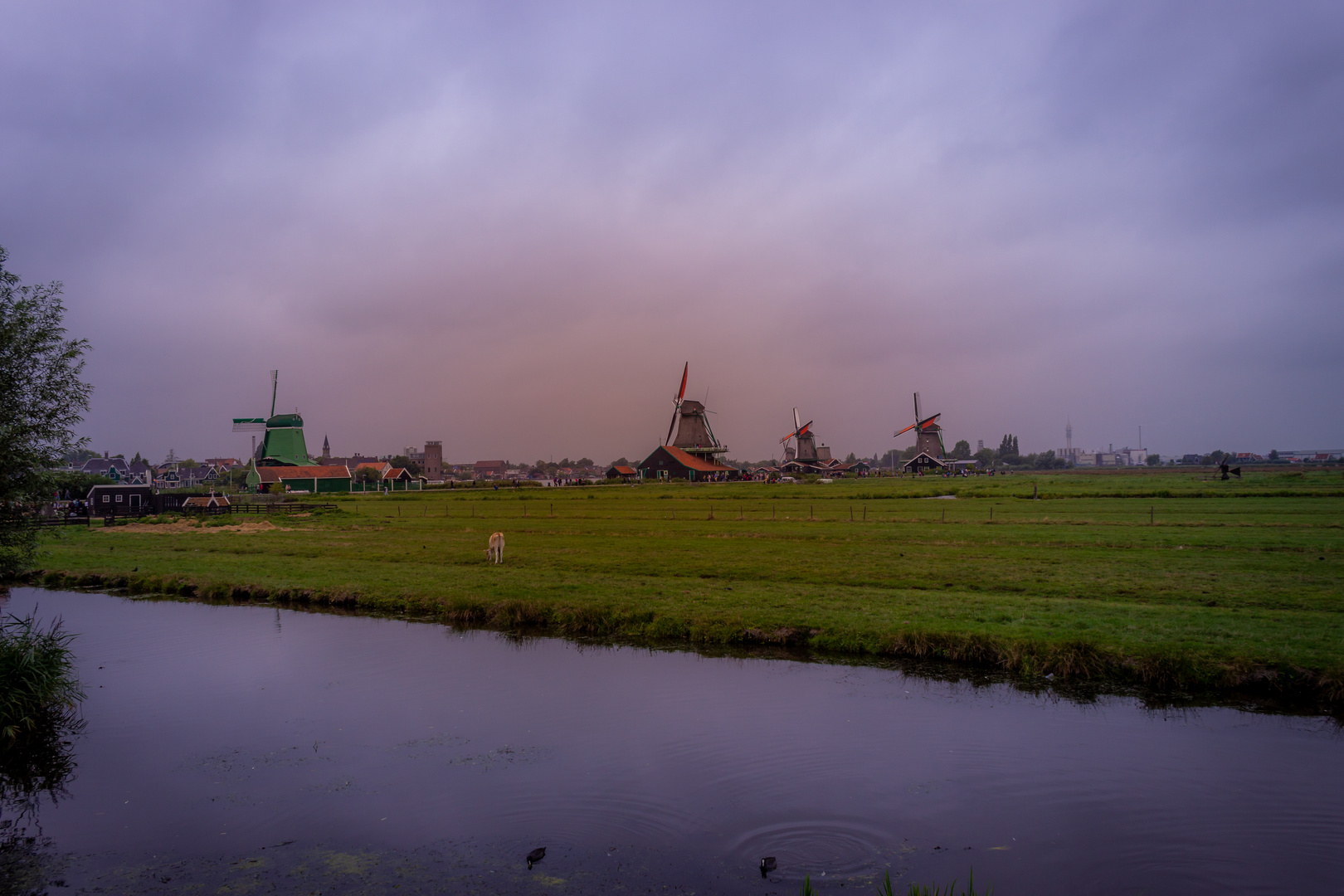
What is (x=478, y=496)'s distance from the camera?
241 ft

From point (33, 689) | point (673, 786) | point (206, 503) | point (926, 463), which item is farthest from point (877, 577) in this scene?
point (926, 463)

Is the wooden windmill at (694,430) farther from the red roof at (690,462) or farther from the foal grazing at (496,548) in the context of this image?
the foal grazing at (496,548)

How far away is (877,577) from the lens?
894 inches

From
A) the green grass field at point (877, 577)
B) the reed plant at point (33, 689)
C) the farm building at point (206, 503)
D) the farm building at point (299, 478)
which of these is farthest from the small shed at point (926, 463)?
the reed plant at point (33, 689)

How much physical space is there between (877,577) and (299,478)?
3579 inches

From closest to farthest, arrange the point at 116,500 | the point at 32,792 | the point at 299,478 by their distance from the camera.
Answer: the point at 32,792, the point at 116,500, the point at 299,478

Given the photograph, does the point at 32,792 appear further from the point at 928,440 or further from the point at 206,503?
the point at 928,440

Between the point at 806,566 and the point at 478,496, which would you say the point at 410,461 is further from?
the point at 806,566

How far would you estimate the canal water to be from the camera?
8203 mm

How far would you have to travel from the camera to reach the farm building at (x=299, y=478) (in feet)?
315

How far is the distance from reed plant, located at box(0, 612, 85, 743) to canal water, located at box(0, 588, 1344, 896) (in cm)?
52

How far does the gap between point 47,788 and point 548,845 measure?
7523mm

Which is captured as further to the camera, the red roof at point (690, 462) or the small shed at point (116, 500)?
the red roof at point (690, 462)

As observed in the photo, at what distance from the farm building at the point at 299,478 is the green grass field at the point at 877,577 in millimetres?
Answer: 51038
